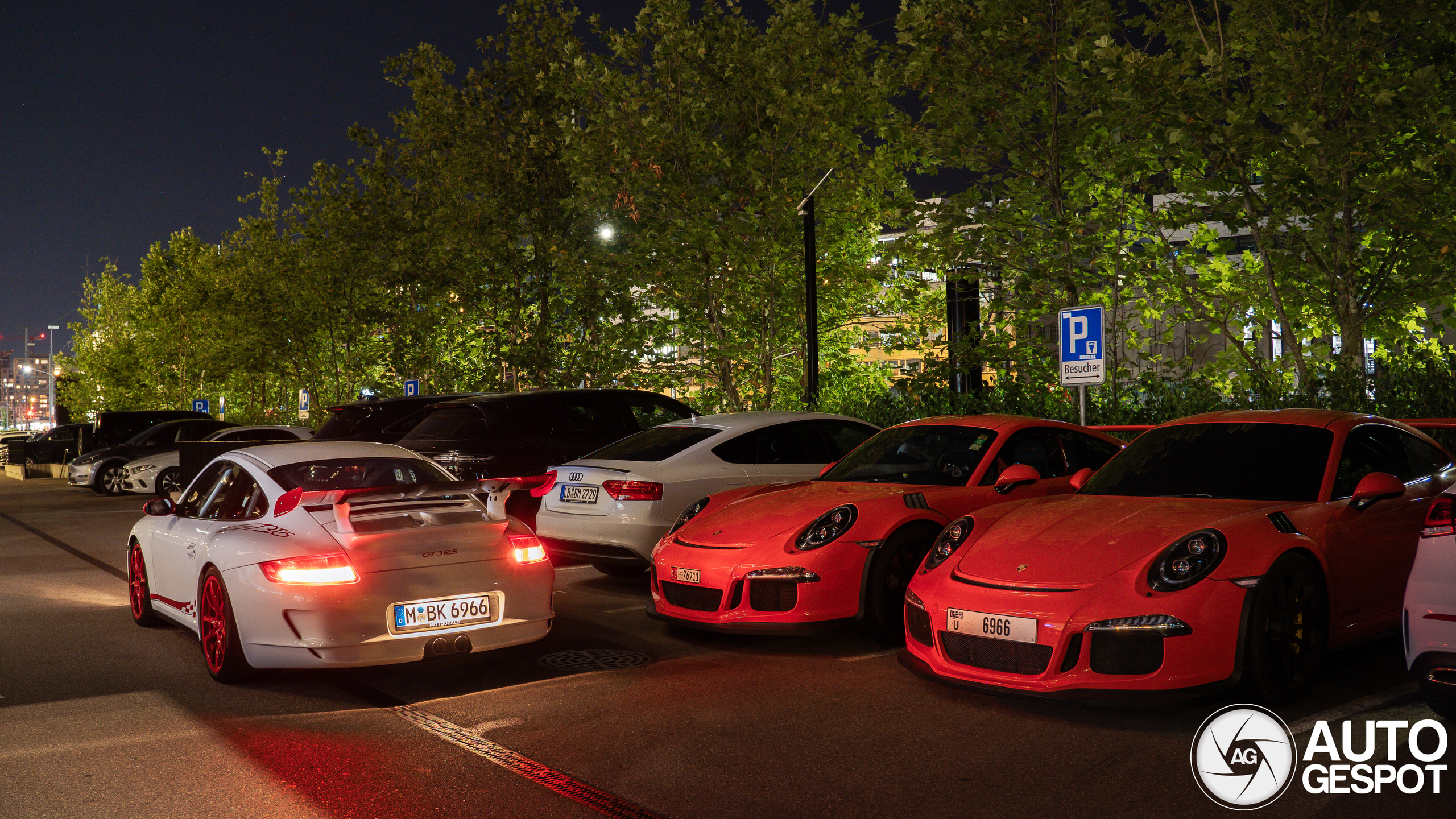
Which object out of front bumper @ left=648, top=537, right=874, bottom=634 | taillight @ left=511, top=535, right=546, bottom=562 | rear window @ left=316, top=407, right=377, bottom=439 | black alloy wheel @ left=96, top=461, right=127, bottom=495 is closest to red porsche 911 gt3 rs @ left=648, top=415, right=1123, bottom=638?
front bumper @ left=648, top=537, right=874, bottom=634

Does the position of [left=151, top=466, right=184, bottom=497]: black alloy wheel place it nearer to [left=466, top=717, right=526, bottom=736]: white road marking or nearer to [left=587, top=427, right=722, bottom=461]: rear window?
[left=587, top=427, right=722, bottom=461]: rear window

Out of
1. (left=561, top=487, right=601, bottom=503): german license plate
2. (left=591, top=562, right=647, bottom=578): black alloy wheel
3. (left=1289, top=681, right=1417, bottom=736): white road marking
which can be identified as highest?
(left=561, top=487, right=601, bottom=503): german license plate

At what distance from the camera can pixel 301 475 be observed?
6773 mm

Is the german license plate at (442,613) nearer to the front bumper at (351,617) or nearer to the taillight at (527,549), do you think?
the front bumper at (351,617)

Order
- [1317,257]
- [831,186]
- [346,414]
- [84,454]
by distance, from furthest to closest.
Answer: [84,454], [831,186], [346,414], [1317,257]

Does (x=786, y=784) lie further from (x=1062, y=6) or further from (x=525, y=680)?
(x=1062, y=6)

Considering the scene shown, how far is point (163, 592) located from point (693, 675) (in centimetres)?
378

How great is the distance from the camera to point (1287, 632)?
196 inches

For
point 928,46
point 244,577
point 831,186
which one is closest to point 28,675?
point 244,577

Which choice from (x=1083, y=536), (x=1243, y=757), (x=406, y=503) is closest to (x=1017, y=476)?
(x=1083, y=536)

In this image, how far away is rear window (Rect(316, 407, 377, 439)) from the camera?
546 inches

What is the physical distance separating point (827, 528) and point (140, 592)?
16.5 feet

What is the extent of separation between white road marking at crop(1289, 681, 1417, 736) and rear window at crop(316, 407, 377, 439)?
11680mm

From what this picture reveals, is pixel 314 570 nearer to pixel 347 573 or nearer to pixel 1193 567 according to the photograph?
pixel 347 573
